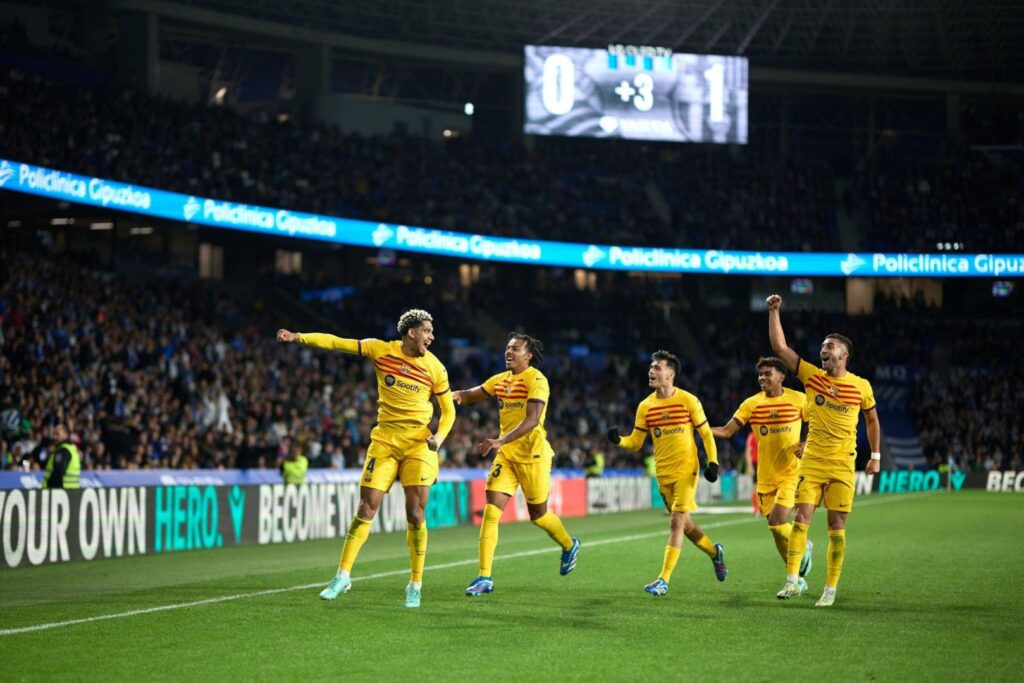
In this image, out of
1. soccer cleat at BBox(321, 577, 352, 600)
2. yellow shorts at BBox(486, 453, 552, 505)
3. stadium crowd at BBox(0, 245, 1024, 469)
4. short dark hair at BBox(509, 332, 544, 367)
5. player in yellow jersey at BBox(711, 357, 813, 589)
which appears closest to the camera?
soccer cleat at BBox(321, 577, 352, 600)

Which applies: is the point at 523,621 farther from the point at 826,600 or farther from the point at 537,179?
the point at 537,179

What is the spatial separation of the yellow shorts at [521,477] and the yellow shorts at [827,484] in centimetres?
235

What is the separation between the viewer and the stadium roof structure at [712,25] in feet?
151

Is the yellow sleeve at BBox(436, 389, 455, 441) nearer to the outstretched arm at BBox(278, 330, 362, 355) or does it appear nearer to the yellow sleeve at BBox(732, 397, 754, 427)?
the outstretched arm at BBox(278, 330, 362, 355)

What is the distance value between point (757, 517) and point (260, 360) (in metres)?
12.9

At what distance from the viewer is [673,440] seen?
13328mm

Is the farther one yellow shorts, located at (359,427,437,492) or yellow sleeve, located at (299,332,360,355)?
yellow shorts, located at (359,427,437,492)

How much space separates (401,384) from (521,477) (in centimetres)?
167

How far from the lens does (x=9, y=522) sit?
16.9 metres

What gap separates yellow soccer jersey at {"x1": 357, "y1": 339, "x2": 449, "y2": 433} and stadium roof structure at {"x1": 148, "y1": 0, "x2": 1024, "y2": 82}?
3326cm

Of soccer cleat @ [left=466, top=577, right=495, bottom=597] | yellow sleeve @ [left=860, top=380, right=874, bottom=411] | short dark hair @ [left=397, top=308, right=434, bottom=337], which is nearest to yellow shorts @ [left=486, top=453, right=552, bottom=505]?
soccer cleat @ [left=466, top=577, right=495, bottom=597]

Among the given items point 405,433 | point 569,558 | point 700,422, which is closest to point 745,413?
point 700,422

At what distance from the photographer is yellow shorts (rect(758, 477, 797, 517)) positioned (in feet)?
43.4

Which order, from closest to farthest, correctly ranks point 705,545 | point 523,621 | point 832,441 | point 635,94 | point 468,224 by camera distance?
point 523,621 → point 832,441 → point 705,545 → point 635,94 → point 468,224
